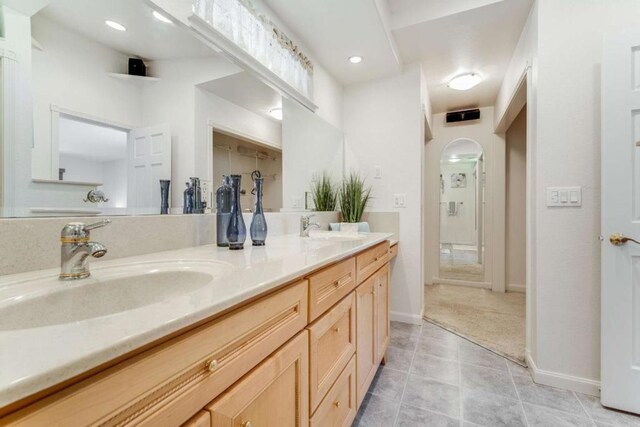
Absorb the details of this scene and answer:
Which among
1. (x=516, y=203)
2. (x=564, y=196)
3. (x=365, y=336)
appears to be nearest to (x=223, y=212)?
(x=365, y=336)

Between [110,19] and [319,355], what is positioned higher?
[110,19]

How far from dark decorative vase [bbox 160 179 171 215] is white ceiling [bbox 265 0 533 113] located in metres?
1.28

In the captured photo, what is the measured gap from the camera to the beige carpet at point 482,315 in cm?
210

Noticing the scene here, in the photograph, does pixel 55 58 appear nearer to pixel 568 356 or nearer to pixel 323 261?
pixel 323 261

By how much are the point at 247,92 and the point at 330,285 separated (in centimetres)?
111

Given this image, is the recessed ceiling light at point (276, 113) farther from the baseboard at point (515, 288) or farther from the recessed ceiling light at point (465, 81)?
the baseboard at point (515, 288)

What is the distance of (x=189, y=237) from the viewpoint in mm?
1178

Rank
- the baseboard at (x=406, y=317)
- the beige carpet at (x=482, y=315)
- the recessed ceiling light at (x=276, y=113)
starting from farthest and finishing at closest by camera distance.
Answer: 1. the baseboard at (x=406, y=317)
2. the beige carpet at (x=482, y=315)
3. the recessed ceiling light at (x=276, y=113)

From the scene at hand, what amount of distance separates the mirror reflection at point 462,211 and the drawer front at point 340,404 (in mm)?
2898

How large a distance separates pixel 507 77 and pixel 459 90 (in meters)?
0.47

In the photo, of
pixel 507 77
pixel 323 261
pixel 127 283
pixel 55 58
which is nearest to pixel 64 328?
A: pixel 127 283

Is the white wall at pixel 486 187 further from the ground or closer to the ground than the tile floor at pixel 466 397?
further from the ground

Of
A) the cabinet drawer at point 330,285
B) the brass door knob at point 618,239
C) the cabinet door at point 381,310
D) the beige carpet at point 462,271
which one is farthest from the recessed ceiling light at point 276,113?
the beige carpet at point 462,271

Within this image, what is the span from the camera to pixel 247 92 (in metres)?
1.51
